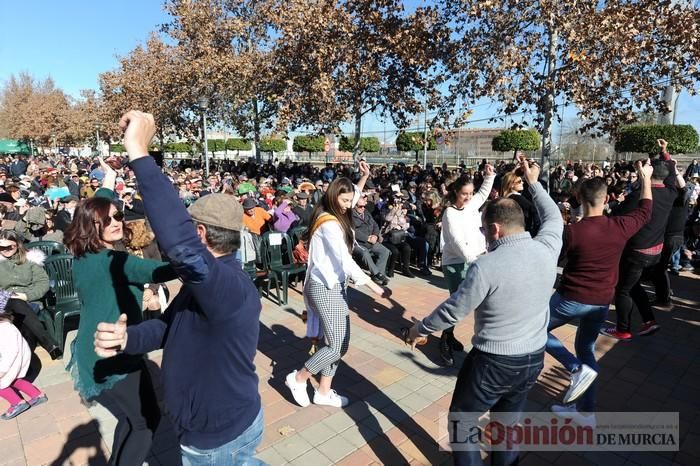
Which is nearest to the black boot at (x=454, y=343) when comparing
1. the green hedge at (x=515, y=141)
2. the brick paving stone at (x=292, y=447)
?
the brick paving stone at (x=292, y=447)

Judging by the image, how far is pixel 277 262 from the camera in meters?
6.63

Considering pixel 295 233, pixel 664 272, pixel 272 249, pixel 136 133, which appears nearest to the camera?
pixel 136 133

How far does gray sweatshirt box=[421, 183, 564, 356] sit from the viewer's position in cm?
214

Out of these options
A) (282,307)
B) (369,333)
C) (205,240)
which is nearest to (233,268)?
(205,240)

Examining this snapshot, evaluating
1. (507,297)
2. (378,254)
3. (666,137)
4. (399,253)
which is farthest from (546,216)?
(666,137)

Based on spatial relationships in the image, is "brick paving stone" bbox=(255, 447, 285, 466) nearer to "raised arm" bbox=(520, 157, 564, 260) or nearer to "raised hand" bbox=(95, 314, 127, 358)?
"raised hand" bbox=(95, 314, 127, 358)

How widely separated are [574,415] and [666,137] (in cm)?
2914

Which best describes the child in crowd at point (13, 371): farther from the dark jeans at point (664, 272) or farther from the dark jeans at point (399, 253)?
the dark jeans at point (664, 272)

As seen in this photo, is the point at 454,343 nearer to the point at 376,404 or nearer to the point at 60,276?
the point at 376,404

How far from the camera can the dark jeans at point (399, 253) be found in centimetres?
780

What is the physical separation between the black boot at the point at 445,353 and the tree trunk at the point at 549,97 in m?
6.80

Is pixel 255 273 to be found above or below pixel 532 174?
below

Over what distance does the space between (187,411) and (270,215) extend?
6.56 metres

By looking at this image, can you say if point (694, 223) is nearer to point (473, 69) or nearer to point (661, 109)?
point (661, 109)
